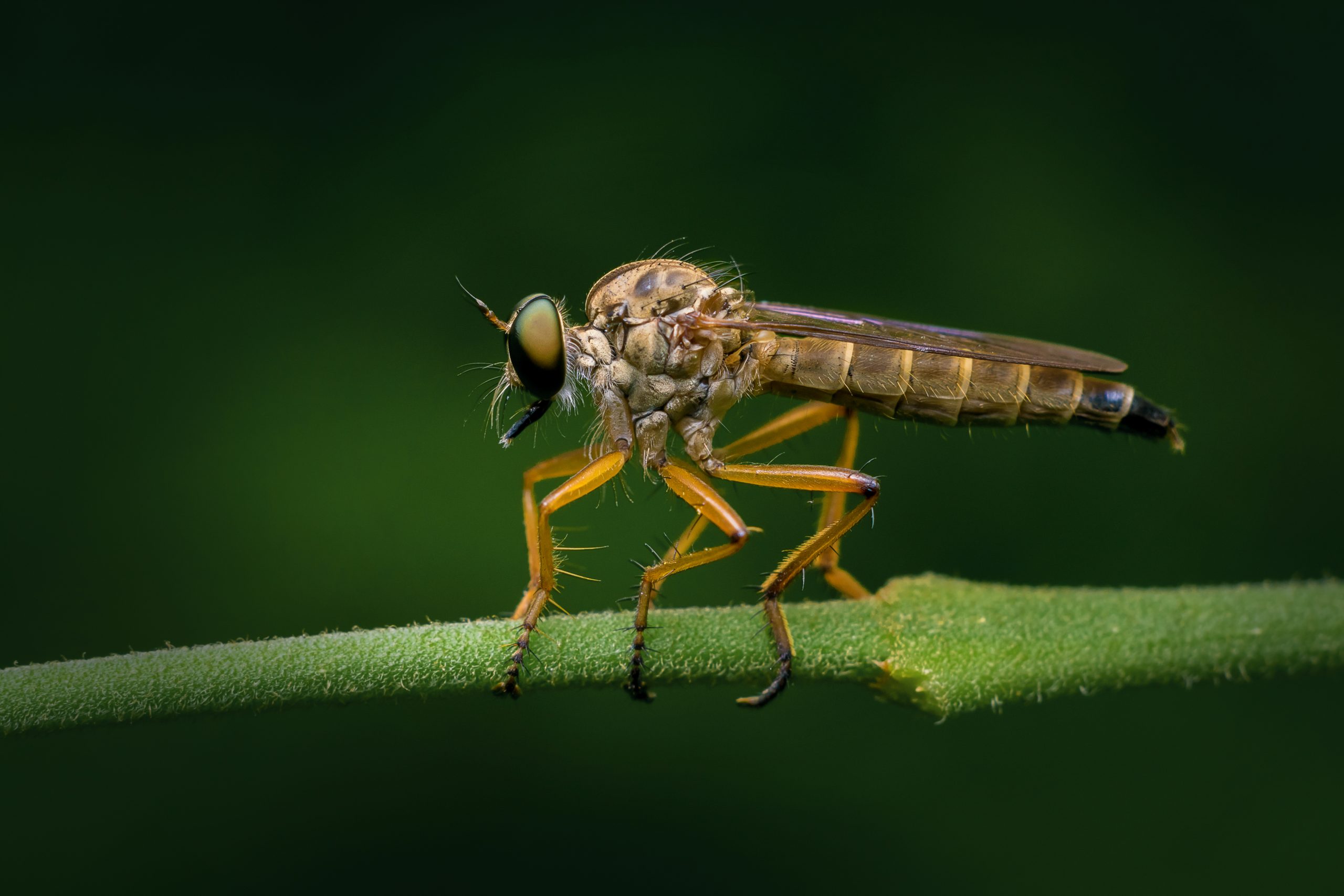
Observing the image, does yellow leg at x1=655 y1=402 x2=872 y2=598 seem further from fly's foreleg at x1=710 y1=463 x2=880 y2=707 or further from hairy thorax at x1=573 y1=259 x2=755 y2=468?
hairy thorax at x1=573 y1=259 x2=755 y2=468

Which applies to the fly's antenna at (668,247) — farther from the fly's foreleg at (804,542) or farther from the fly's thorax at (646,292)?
the fly's foreleg at (804,542)

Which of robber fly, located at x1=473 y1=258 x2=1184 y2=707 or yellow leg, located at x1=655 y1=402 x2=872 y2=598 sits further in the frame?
yellow leg, located at x1=655 y1=402 x2=872 y2=598

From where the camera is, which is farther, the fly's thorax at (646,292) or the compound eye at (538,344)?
the fly's thorax at (646,292)

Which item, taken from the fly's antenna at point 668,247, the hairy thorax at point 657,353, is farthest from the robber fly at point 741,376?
the fly's antenna at point 668,247

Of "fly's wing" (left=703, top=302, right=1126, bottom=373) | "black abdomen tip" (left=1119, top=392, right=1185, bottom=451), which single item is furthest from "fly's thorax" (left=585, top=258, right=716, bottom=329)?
"black abdomen tip" (left=1119, top=392, right=1185, bottom=451)

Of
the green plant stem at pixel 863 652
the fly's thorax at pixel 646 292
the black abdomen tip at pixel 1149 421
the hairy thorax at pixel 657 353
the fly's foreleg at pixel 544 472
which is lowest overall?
the green plant stem at pixel 863 652

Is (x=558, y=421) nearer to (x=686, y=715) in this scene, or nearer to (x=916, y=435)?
(x=686, y=715)

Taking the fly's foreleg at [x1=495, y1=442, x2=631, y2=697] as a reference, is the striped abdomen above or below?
above
